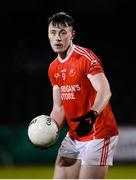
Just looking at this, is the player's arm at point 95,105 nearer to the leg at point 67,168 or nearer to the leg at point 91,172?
the leg at point 91,172

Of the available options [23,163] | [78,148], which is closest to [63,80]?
[78,148]

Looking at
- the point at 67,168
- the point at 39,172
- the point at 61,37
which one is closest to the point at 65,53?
the point at 61,37

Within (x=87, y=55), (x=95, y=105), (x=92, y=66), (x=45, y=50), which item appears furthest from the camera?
(x=45, y=50)

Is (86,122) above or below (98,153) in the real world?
above

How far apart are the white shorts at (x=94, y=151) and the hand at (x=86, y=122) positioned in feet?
1.29

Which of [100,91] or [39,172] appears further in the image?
[39,172]

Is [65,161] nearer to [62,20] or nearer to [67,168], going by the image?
[67,168]

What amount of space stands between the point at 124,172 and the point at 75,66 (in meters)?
7.53

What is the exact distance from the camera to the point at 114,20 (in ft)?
71.1

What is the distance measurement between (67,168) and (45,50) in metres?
15.2

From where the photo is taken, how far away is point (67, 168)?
5730 millimetres

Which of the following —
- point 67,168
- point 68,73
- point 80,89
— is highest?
point 68,73

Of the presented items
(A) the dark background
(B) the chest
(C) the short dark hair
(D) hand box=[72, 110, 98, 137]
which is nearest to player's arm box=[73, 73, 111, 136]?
(D) hand box=[72, 110, 98, 137]

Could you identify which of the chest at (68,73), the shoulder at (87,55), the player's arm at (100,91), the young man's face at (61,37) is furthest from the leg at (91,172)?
the young man's face at (61,37)
